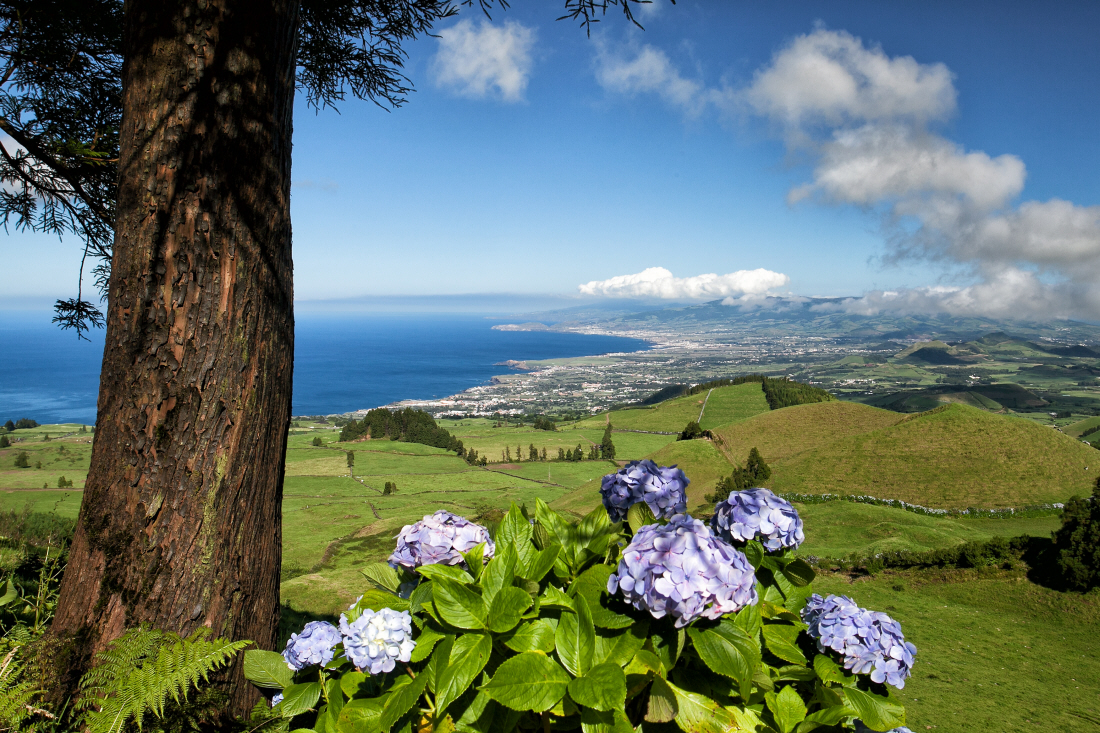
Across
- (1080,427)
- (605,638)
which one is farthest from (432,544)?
(1080,427)

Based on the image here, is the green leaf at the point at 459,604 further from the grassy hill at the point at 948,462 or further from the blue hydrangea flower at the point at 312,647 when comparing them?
the grassy hill at the point at 948,462

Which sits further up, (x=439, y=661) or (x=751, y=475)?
(x=439, y=661)

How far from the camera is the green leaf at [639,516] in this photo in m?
1.43

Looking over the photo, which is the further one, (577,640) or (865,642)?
(865,642)

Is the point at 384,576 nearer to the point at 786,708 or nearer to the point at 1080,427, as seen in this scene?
the point at 786,708

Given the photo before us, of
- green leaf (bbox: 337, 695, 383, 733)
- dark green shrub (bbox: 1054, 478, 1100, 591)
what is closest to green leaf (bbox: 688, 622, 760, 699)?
green leaf (bbox: 337, 695, 383, 733)

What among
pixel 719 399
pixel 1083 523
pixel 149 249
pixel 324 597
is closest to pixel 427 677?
pixel 149 249

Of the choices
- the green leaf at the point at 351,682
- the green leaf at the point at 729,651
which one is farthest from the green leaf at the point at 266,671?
the green leaf at the point at 729,651

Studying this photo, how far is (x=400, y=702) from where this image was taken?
1127mm

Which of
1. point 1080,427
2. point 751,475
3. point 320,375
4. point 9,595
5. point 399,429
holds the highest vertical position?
point 9,595

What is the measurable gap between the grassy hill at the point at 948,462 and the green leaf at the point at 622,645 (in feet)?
88.3

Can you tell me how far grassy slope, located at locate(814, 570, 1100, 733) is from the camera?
5945mm

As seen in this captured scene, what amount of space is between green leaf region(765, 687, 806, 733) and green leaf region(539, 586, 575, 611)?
1.88 feet

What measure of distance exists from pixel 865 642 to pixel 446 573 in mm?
1125
